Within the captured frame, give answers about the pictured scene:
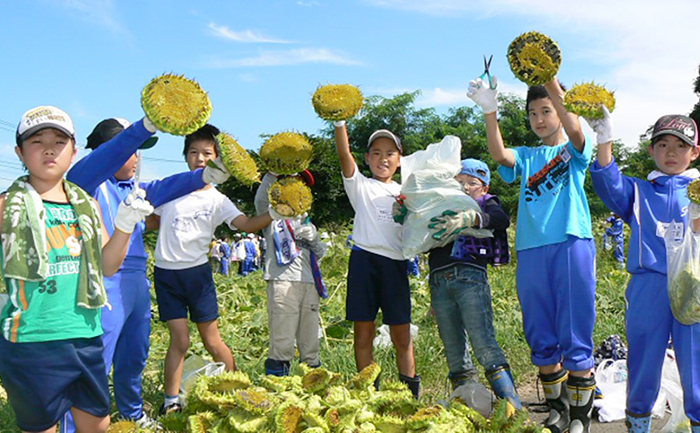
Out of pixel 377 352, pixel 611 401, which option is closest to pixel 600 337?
pixel 611 401

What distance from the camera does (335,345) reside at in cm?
558

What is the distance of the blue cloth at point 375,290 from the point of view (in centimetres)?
385

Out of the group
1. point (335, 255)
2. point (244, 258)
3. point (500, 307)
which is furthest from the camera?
point (244, 258)

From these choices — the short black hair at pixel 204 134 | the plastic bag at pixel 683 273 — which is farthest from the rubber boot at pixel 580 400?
the short black hair at pixel 204 134

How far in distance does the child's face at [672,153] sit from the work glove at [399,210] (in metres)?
1.48

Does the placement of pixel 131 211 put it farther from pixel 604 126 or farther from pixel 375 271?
pixel 604 126

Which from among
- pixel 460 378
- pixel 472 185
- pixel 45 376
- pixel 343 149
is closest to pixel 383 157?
pixel 343 149

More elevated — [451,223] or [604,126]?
[604,126]

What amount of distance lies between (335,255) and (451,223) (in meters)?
5.47

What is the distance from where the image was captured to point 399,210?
3.79m

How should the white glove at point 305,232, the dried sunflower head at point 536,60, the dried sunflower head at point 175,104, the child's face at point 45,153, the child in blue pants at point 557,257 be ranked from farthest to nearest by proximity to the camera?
the white glove at point 305,232, the child in blue pants at point 557,257, the dried sunflower head at point 536,60, the dried sunflower head at point 175,104, the child's face at point 45,153

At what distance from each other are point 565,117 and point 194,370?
301 centimetres

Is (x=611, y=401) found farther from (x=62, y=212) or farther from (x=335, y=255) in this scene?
(x=335, y=255)

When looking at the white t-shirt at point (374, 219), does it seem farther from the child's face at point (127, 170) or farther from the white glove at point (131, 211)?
the white glove at point (131, 211)
